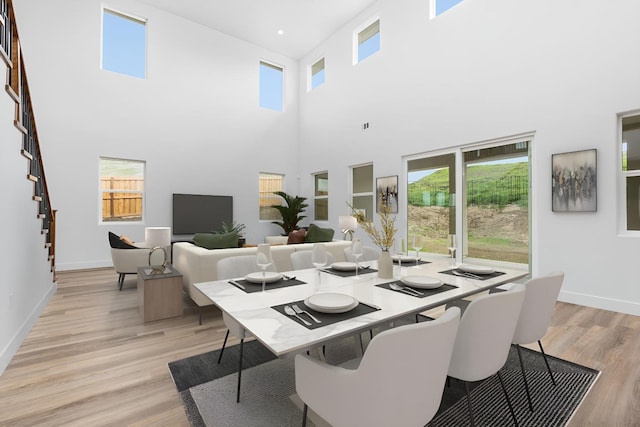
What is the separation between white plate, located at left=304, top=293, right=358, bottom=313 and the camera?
1.32 m

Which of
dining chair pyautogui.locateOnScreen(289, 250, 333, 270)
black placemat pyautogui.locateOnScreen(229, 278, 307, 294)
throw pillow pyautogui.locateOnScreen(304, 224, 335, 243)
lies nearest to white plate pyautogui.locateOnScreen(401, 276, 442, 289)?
black placemat pyautogui.locateOnScreen(229, 278, 307, 294)

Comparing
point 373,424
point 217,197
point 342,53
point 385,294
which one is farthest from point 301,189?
point 373,424

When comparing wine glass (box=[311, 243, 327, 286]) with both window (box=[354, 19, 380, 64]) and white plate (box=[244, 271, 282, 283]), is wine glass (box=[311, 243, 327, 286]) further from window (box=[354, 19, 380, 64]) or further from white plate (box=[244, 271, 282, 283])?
window (box=[354, 19, 380, 64])

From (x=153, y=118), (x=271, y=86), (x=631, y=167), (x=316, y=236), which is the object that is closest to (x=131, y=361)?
(x=316, y=236)

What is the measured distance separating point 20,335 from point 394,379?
3070 millimetres

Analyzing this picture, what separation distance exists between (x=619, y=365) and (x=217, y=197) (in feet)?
22.0

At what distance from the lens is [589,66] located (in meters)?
3.51

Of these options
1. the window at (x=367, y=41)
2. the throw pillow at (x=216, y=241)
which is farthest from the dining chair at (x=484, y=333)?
the window at (x=367, y=41)

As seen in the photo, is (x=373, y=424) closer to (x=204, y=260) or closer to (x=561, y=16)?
(x=204, y=260)

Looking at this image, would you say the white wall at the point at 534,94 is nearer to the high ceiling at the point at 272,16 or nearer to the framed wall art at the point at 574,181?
the framed wall art at the point at 574,181

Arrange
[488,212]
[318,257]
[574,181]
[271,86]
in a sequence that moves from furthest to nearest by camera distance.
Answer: [271,86] → [488,212] → [574,181] → [318,257]

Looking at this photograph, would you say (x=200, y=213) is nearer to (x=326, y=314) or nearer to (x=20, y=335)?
(x=20, y=335)

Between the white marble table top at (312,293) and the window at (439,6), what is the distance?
15.8 ft

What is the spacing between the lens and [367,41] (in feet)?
21.4
